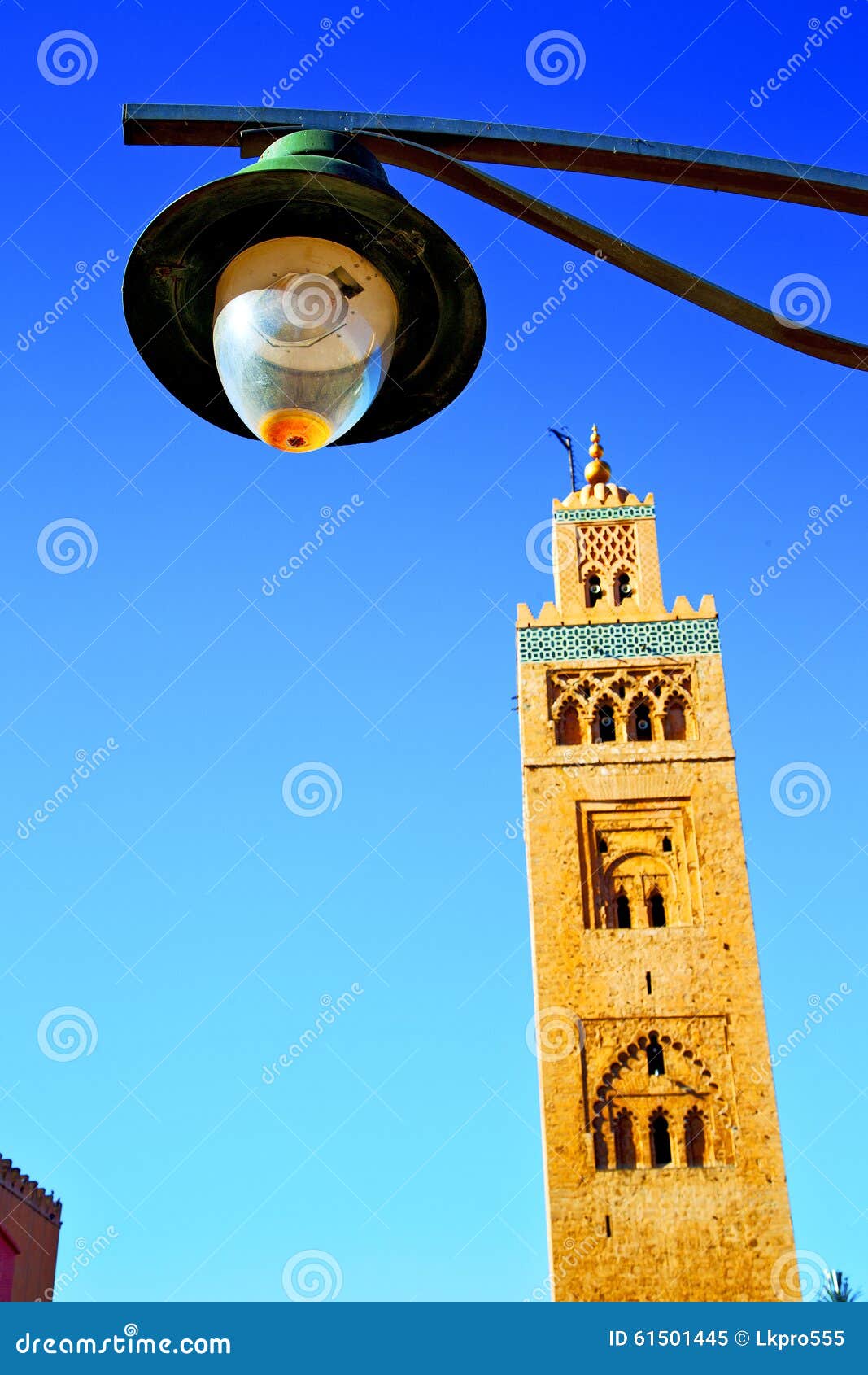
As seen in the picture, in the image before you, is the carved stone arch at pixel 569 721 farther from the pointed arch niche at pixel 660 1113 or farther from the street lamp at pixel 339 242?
the street lamp at pixel 339 242

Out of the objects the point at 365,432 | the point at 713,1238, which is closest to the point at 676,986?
the point at 713,1238

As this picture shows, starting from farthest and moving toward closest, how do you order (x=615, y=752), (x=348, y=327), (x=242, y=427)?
1. (x=615, y=752)
2. (x=242, y=427)
3. (x=348, y=327)

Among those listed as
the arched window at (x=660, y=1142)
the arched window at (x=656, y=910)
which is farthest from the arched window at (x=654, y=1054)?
the arched window at (x=656, y=910)

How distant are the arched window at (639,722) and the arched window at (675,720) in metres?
0.20

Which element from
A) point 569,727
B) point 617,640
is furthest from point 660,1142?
point 617,640

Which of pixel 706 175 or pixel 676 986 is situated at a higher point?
pixel 676 986

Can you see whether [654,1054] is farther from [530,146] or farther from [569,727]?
[530,146]

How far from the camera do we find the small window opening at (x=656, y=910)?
50.9ft

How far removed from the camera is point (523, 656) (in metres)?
16.9

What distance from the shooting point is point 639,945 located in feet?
49.9

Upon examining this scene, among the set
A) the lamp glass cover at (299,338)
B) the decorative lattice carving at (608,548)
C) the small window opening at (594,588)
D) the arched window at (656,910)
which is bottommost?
the lamp glass cover at (299,338)

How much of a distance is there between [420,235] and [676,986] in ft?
45.1

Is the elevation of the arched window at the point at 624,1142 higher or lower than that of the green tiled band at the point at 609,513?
lower

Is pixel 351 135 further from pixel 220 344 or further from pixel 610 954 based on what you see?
pixel 610 954
